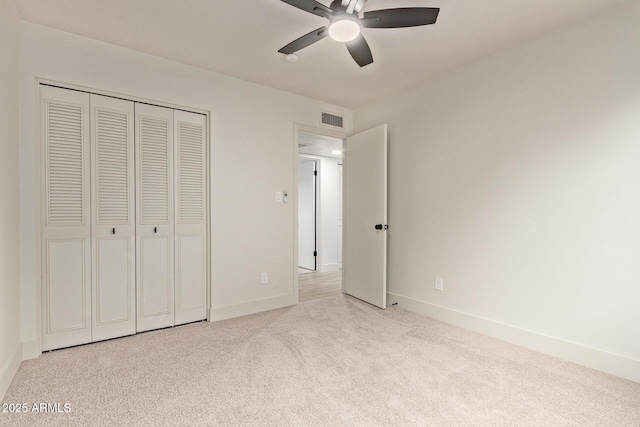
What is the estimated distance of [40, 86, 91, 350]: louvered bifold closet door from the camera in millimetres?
2402

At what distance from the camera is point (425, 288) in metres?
3.36

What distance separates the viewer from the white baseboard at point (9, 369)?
1835 millimetres

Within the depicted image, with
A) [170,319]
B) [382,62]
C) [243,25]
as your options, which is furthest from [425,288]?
[243,25]

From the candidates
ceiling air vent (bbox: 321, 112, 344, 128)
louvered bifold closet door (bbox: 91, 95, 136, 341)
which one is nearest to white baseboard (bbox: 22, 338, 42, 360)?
louvered bifold closet door (bbox: 91, 95, 136, 341)

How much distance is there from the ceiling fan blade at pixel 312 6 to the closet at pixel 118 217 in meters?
1.81

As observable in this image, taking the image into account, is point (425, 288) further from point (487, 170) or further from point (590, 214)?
point (590, 214)

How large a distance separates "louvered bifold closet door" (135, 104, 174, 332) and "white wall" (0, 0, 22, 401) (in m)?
0.78

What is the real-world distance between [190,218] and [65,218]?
94 centimetres

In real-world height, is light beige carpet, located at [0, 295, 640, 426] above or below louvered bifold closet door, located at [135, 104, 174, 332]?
below

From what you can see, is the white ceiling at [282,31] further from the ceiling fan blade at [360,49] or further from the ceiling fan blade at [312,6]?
the ceiling fan blade at [312,6]

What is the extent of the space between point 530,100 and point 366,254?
219cm

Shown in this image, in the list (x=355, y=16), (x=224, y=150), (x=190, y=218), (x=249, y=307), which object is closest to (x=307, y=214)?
(x=249, y=307)

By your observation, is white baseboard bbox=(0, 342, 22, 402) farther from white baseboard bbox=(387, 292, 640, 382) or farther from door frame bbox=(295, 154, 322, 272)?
door frame bbox=(295, 154, 322, 272)

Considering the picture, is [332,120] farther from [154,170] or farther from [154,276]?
[154,276]
